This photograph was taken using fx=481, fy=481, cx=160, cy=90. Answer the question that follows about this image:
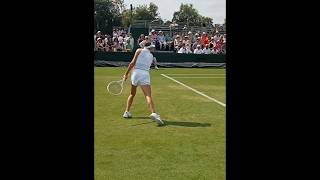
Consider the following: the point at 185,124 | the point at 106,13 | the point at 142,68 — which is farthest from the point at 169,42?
the point at 106,13

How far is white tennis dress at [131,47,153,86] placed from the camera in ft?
35.3

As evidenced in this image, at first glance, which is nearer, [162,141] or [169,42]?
[162,141]

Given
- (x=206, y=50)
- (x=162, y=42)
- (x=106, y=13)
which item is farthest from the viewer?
(x=106, y=13)

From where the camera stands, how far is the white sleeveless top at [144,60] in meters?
10.8

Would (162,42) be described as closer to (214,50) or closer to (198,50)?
(198,50)

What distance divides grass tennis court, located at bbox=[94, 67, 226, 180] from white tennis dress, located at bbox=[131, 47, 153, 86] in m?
0.88

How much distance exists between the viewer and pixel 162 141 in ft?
27.3

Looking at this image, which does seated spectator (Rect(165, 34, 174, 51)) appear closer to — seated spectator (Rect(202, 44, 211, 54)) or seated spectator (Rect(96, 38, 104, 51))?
seated spectator (Rect(202, 44, 211, 54))

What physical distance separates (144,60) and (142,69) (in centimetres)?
21
